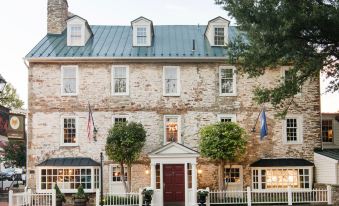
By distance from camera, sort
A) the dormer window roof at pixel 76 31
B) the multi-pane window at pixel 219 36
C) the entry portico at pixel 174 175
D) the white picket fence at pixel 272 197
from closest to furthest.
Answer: the white picket fence at pixel 272 197, the entry portico at pixel 174 175, the dormer window roof at pixel 76 31, the multi-pane window at pixel 219 36

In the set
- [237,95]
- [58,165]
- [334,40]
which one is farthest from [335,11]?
[58,165]

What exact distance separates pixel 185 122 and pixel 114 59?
542 cm

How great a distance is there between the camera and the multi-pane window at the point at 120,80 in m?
30.6

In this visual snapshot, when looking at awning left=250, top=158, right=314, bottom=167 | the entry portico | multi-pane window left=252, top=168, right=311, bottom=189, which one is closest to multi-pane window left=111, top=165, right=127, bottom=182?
the entry portico

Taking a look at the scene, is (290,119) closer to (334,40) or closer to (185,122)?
(185,122)

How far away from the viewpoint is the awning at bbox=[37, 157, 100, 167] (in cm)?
2930

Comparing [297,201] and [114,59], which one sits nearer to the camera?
[297,201]

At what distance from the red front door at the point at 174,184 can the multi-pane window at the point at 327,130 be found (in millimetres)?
9965

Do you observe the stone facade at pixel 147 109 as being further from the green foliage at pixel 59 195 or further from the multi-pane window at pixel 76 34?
the green foliage at pixel 59 195

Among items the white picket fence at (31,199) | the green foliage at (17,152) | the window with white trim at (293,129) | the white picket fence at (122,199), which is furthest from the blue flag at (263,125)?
the green foliage at (17,152)

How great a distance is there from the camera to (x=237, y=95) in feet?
101

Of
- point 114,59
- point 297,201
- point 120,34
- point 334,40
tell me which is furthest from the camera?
point 120,34

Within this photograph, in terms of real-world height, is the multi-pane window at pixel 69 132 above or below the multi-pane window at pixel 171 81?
below

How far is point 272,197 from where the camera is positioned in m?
29.1
